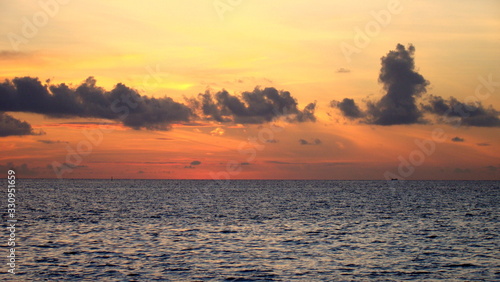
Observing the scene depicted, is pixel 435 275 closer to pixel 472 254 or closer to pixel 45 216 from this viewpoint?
pixel 472 254

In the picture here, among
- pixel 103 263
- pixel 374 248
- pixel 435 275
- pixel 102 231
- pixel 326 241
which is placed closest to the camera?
pixel 435 275

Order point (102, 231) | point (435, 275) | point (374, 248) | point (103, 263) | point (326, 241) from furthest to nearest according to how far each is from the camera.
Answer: point (102, 231)
point (326, 241)
point (374, 248)
point (103, 263)
point (435, 275)

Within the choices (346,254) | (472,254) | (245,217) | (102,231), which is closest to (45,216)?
(102,231)

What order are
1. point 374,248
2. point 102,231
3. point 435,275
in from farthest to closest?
point 102,231
point 374,248
point 435,275

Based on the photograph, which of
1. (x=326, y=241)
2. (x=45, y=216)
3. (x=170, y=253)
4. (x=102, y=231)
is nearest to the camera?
(x=170, y=253)

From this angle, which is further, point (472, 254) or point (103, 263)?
point (472, 254)

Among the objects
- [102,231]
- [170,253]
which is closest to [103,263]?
[170,253]

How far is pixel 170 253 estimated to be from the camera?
50.8 metres

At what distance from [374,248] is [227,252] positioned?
1586 cm

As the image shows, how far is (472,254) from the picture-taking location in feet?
168

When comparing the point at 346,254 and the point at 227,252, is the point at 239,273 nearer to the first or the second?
the point at 227,252

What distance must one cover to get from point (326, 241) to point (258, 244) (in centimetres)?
847

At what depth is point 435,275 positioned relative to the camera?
137 ft

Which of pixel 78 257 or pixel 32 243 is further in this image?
pixel 32 243
